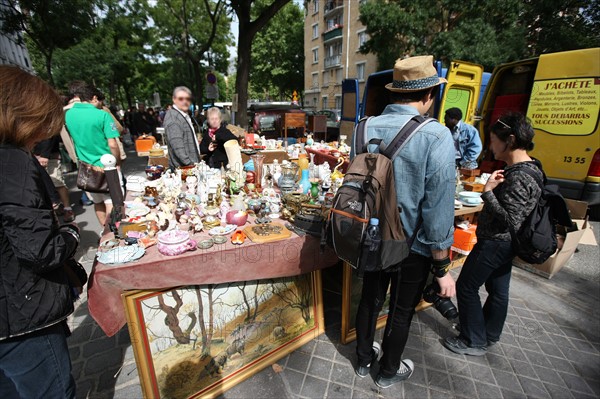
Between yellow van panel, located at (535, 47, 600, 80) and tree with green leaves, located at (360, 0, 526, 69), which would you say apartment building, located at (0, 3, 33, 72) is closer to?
tree with green leaves, located at (360, 0, 526, 69)

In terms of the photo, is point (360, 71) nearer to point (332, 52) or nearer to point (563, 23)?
point (332, 52)

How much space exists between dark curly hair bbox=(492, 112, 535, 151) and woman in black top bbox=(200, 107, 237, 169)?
318 centimetres

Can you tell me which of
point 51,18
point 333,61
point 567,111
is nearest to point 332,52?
point 333,61

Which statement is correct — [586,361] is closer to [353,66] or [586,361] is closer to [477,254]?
[477,254]

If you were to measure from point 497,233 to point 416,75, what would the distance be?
1218mm

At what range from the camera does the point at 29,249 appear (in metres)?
1.04

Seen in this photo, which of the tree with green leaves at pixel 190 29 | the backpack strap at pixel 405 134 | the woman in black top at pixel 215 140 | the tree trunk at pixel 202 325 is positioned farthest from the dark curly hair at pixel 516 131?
the tree with green leaves at pixel 190 29

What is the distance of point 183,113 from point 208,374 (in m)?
2.93

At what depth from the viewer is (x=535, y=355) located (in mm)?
2340

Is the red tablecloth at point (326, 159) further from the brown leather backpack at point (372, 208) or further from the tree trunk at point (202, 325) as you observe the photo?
the tree trunk at point (202, 325)

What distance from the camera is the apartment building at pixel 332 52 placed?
77.3 ft

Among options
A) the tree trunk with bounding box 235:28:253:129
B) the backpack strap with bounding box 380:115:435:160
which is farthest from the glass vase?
the tree trunk with bounding box 235:28:253:129

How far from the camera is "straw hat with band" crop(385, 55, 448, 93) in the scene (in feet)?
4.88

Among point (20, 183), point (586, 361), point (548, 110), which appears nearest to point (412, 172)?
point (20, 183)
